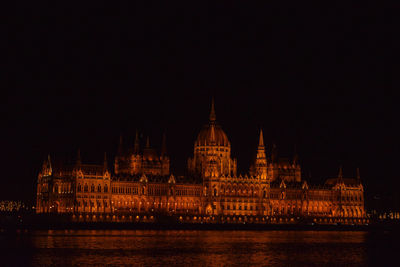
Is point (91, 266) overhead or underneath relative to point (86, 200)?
underneath

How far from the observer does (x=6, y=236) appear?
433 ft

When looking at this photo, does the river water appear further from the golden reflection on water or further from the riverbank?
the riverbank

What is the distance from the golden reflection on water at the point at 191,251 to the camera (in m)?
95.2

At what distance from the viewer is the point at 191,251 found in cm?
10888

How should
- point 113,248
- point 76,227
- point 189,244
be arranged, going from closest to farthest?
1. point 113,248
2. point 189,244
3. point 76,227

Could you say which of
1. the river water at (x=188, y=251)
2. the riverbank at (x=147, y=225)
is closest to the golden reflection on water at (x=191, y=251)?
the river water at (x=188, y=251)

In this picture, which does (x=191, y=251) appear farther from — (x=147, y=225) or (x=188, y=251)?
(x=147, y=225)

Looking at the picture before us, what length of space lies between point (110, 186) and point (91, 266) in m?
108

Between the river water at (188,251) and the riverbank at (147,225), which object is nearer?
the river water at (188,251)

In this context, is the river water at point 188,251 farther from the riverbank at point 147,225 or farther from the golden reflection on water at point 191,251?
the riverbank at point 147,225

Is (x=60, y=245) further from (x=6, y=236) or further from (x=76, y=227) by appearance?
(x=76, y=227)

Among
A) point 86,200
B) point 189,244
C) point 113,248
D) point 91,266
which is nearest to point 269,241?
point 189,244

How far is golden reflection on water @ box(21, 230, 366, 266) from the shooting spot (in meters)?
95.2

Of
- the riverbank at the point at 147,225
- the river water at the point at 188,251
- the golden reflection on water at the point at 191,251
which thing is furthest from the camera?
the riverbank at the point at 147,225
